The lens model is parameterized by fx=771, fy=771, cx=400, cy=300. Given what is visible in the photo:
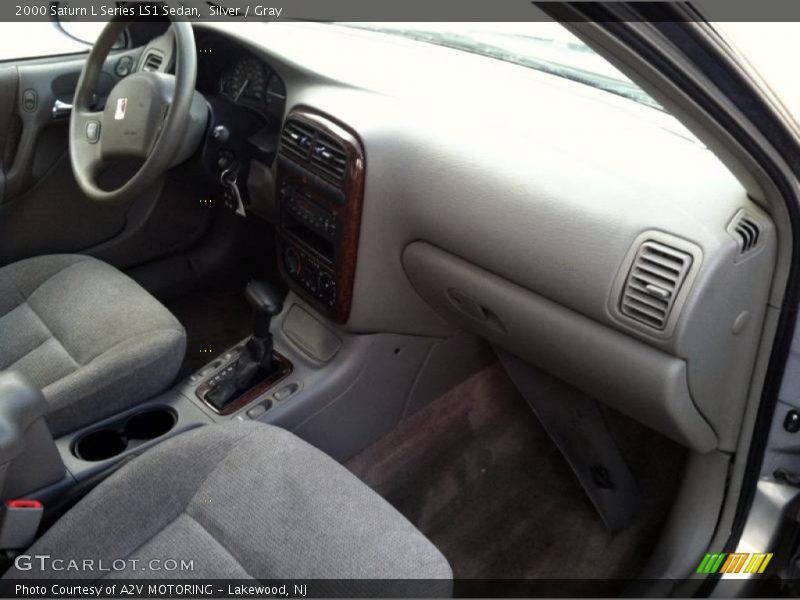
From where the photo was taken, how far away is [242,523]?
3.64 ft

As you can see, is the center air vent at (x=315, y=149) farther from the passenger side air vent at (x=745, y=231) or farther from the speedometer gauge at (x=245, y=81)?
the passenger side air vent at (x=745, y=231)

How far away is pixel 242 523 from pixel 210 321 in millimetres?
1080

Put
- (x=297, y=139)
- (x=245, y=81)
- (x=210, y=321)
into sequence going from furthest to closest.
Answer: (x=210, y=321) → (x=245, y=81) → (x=297, y=139)

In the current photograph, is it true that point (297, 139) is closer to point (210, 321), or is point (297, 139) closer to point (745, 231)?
point (210, 321)

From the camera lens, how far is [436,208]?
1.38 m

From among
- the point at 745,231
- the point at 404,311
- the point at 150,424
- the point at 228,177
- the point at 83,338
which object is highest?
the point at 745,231

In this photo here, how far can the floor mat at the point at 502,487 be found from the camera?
165 cm

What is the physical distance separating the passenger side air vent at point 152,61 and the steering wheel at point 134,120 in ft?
0.37

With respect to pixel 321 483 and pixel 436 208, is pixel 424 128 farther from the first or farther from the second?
pixel 321 483

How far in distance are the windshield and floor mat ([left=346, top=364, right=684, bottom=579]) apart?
0.76 m

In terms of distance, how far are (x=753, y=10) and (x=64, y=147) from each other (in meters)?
1.63

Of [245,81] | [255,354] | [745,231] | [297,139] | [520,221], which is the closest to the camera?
[745,231]

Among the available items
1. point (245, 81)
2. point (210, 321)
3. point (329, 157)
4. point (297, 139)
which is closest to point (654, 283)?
point (329, 157)

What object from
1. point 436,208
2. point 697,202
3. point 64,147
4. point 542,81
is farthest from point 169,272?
point 697,202
